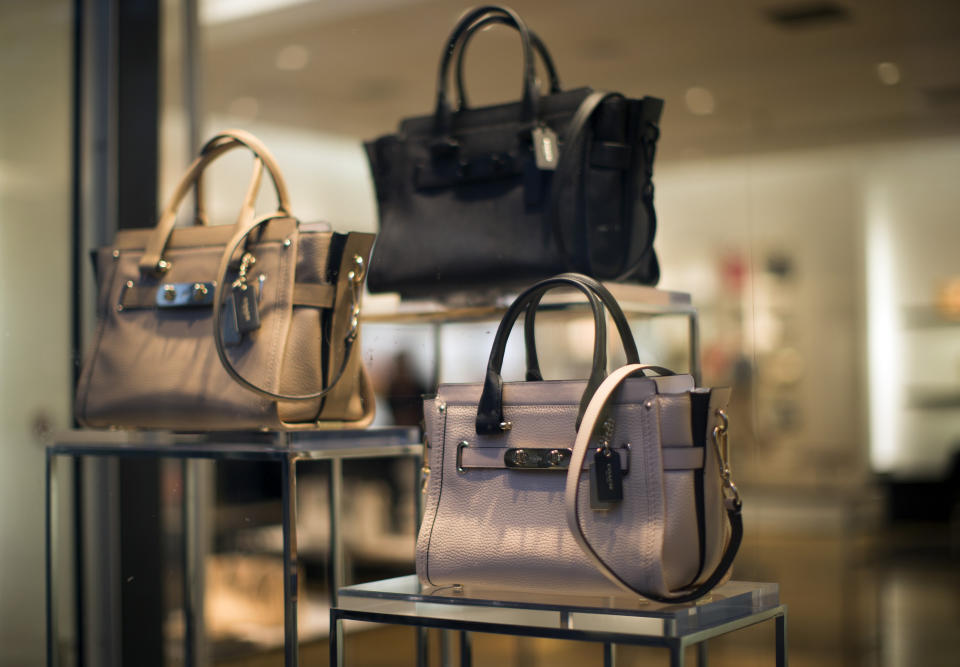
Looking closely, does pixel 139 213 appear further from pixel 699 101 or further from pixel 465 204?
pixel 699 101

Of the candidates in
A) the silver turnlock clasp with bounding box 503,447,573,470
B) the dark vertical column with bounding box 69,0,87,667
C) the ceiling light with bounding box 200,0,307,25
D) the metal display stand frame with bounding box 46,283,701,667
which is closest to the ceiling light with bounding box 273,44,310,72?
the ceiling light with bounding box 200,0,307,25

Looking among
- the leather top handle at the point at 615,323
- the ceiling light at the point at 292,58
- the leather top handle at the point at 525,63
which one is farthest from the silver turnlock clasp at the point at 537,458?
the ceiling light at the point at 292,58

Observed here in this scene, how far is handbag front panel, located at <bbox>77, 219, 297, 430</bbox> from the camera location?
1.93 metres

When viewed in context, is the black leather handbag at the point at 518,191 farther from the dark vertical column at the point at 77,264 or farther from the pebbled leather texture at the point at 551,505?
the dark vertical column at the point at 77,264

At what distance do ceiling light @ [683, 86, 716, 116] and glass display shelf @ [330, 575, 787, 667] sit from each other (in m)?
1.68

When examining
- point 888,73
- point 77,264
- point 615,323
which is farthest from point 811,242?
point 77,264

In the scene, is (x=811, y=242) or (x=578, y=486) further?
(x=811, y=242)

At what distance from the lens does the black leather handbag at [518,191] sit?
1924 mm

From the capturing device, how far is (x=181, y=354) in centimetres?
206

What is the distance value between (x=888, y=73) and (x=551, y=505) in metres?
1.87

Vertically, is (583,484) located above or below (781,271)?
below

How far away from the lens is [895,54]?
114 inches

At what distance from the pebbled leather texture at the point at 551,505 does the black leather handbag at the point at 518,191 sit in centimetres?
39

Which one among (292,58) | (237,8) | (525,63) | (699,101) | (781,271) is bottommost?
(781,271)
